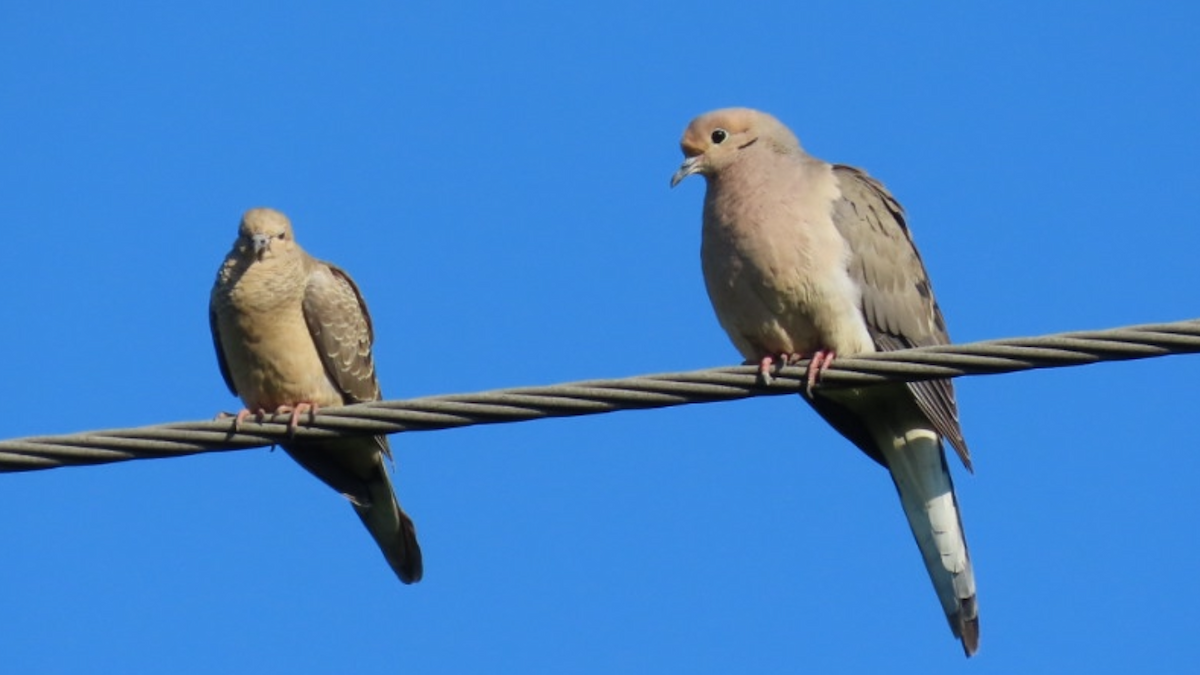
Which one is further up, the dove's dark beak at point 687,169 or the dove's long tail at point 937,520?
the dove's dark beak at point 687,169

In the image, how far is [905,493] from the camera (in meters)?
6.73

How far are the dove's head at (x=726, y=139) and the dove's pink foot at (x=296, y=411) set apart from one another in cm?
152

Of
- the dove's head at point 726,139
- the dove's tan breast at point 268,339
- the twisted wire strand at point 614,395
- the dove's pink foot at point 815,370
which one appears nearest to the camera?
the twisted wire strand at point 614,395

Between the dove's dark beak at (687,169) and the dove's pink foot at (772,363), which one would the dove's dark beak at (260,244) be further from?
the dove's pink foot at (772,363)

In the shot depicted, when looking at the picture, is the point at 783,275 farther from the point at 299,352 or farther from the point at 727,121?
the point at 299,352

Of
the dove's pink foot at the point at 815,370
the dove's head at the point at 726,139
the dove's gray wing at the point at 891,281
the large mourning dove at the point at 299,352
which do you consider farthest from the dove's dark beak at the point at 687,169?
the large mourning dove at the point at 299,352

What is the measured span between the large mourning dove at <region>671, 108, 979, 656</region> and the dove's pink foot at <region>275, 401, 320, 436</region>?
1.43 meters

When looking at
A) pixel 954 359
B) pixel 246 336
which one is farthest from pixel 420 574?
pixel 954 359

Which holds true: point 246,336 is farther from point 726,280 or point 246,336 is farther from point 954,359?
point 954,359

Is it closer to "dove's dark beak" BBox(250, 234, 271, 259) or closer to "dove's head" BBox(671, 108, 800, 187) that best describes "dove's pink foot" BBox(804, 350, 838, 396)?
"dove's head" BBox(671, 108, 800, 187)

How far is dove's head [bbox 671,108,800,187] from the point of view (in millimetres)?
6926

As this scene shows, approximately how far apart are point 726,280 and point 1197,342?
7.30ft

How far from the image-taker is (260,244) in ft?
23.9

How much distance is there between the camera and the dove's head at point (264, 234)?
7312 millimetres
